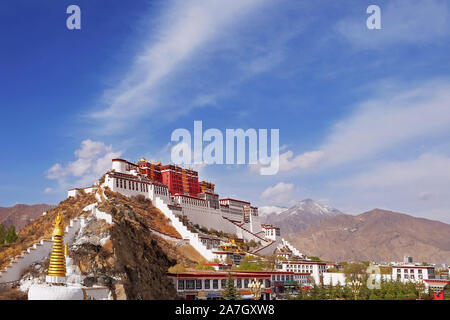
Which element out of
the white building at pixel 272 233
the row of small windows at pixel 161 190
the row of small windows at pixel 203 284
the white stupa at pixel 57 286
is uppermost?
the row of small windows at pixel 161 190

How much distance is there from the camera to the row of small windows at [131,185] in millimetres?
72794

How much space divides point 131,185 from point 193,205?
14061 mm

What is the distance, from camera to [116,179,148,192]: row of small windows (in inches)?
2866

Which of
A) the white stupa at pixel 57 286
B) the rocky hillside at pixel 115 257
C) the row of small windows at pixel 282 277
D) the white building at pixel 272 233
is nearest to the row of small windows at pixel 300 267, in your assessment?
the row of small windows at pixel 282 277

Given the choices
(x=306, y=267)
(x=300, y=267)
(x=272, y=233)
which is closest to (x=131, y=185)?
(x=300, y=267)

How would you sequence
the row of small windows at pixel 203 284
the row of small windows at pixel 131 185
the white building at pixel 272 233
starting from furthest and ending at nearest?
the white building at pixel 272 233, the row of small windows at pixel 131 185, the row of small windows at pixel 203 284

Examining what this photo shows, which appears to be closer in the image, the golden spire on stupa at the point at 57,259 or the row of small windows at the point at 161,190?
the golden spire on stupa at the point at 57,259

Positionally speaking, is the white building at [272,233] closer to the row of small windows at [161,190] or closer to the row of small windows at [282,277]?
the row of small windows at [161,190]

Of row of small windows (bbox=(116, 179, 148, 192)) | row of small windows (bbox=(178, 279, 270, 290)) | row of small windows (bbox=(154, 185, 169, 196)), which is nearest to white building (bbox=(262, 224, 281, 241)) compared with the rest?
row of small windows (bbox=(154, 185, 169, 196))

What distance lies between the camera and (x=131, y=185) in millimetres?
74688
